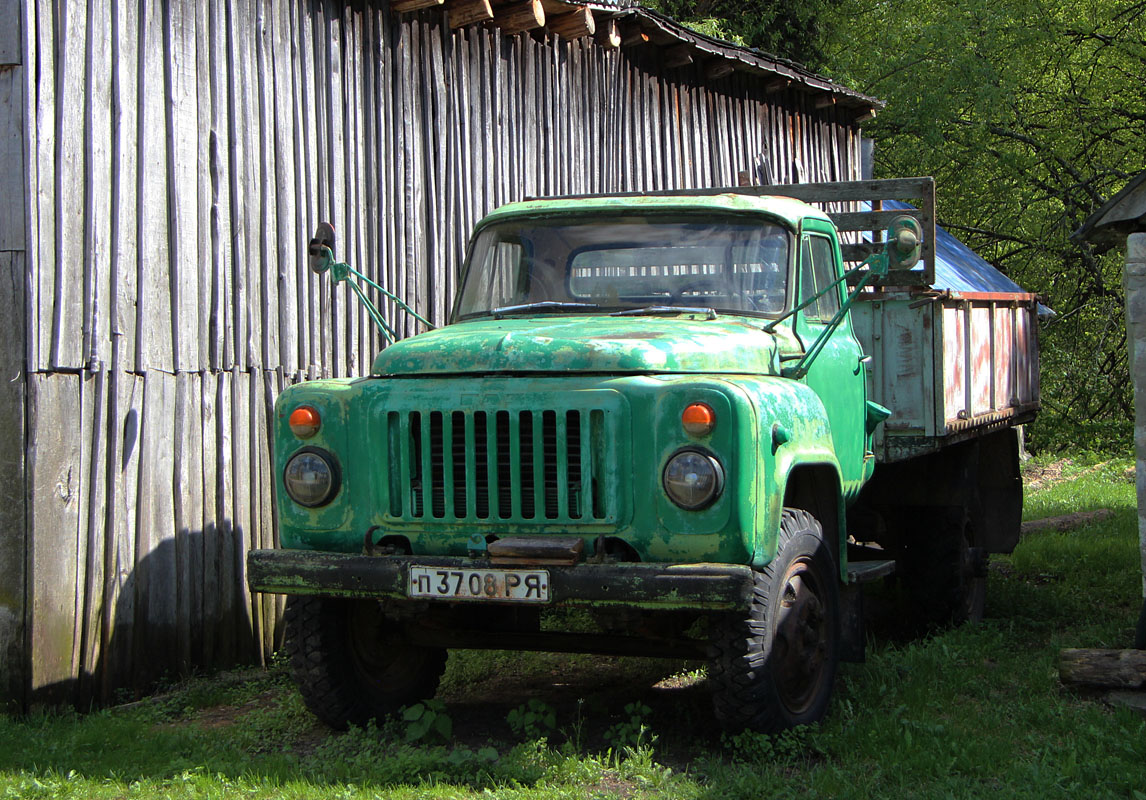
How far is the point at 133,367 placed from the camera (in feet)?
21.0

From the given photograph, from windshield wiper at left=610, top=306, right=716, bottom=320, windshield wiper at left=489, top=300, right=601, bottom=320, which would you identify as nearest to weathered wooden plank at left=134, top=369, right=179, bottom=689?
windshield wiper at left=489, top=300, right=601, bottom=320

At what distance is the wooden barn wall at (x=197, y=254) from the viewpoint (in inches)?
237

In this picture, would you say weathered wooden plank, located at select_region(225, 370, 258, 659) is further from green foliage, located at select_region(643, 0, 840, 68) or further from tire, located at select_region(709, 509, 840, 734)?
green foliage, located at select_region(643, 0, 840, 68)

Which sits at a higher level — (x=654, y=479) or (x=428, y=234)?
(x=428, y=234)

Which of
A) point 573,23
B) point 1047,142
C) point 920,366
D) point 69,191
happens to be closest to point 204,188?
point 69,191

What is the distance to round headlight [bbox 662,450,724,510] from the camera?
481 cm

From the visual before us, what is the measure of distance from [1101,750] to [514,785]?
7.75ft

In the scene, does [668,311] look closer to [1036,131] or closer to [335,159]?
[335,159]

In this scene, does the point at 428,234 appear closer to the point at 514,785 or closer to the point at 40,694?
the point at 40,694

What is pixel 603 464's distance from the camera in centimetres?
494

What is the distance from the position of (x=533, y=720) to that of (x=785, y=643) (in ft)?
3.62

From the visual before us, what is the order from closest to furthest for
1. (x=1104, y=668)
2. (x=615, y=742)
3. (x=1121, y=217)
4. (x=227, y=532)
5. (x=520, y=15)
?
1. (x=615, y=742)
2. (x=1104, y=668)
3. (x=227, y=532)
4. (x=1121, y=217)
5. (x=520, y=15)

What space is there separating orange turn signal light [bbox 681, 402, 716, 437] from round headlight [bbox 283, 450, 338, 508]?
147cm

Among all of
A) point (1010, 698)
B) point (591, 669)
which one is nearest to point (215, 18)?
point (591, 669)
